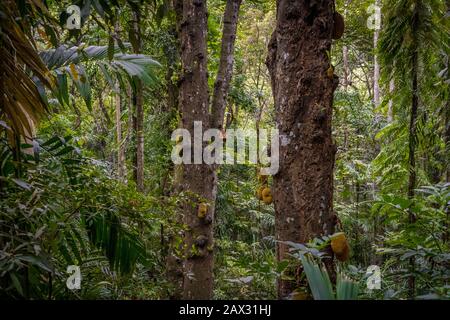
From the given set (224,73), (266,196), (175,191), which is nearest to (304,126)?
(266,196)

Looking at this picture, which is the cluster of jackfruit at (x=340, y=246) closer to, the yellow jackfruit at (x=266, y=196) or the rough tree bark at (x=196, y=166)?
the yellow jackfruit at (x=266, y=196)

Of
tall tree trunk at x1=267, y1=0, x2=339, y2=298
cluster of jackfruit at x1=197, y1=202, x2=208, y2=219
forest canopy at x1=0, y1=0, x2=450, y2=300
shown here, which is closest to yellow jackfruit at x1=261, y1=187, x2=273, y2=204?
forest canopy at x1=0, y1=0, x2=450, y2=300

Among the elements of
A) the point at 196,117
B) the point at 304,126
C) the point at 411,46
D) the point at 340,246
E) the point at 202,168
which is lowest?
the point at 340,246

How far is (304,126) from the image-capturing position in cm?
268

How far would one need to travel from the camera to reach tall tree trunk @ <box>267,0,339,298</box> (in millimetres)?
2625

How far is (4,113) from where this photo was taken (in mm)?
2148

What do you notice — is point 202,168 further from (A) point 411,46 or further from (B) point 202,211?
(A) point 411,46

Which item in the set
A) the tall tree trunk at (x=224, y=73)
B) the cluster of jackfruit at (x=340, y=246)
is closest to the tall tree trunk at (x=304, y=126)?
the cluster of jackfruit at (x=340, y=246)

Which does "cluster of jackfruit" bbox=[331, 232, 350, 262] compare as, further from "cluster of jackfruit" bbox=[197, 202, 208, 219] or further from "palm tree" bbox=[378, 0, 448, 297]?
"cluster of jackfruit" bbox=[197, 202, 208, 219]

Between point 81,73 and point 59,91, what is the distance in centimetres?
34

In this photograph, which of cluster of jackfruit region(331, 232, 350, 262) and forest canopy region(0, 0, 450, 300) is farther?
cluster of jackfruit region(331, 232, 350, 262)

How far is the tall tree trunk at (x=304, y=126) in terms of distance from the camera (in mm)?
2625
